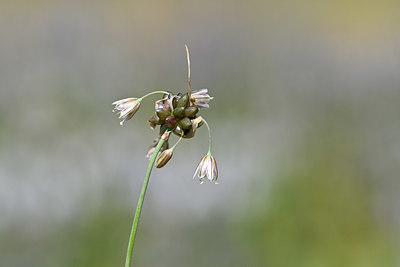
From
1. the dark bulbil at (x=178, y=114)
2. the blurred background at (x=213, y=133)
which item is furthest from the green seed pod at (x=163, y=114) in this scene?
the blurred background at (x=213, y=133)

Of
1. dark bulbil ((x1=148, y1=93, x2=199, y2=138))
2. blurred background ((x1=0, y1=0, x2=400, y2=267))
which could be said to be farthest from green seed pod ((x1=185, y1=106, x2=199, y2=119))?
Result: blurred background ((x1=0, y1=0, x2=400, y2=267))

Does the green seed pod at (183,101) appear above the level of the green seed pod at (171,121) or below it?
above

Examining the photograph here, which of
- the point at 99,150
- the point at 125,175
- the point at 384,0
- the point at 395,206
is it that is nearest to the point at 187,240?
the point at 125,175

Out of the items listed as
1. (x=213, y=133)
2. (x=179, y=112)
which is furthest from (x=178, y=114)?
(x=213, y=133)

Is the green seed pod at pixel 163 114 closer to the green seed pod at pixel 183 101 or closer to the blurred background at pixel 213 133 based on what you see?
the green seed pod at pixel 183 101

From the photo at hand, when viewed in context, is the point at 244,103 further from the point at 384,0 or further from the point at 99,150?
the point at 384,0
